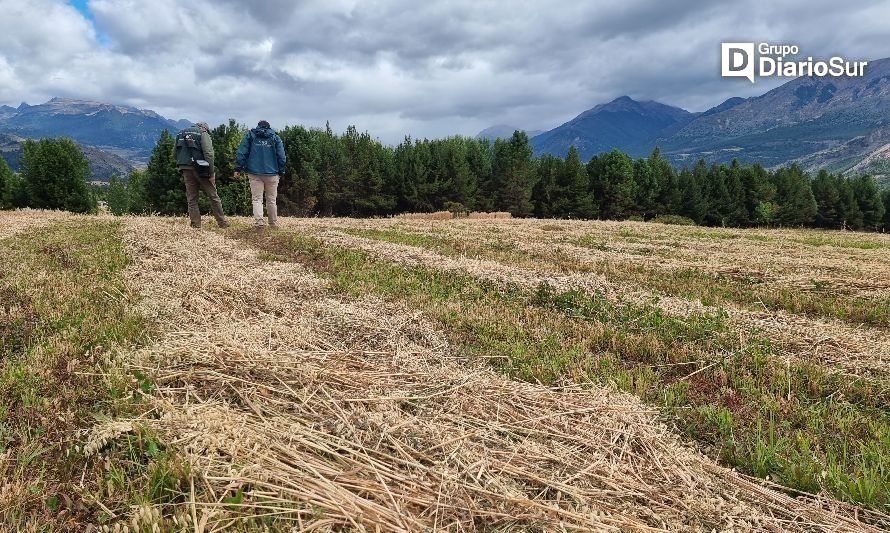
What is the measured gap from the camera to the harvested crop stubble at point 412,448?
9.02ft

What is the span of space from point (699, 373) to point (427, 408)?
3.13m

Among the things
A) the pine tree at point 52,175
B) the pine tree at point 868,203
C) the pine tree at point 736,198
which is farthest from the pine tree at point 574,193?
the pine tree at point 52,175

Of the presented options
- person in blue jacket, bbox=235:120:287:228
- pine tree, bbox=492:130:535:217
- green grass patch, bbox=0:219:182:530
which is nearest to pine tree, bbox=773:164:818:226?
pine tree, bbox=492:130:535:217

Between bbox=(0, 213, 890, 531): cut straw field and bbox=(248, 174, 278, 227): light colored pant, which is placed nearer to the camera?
bbox=(0, 213, 890, 531): cut straw field

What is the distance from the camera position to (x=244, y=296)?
7.06 m

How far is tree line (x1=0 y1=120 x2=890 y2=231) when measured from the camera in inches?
2376

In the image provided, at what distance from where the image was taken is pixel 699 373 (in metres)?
5.23

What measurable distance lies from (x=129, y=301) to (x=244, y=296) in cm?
139

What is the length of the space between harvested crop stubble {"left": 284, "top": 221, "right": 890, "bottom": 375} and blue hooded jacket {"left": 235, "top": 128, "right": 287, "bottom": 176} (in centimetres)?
659

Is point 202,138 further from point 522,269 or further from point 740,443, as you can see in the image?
point 740,443

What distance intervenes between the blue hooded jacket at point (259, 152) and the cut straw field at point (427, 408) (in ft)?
27.6

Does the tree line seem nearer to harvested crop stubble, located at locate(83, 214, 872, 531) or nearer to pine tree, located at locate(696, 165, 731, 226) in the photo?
pine tree, located at locate(696, 165, 731, 226)

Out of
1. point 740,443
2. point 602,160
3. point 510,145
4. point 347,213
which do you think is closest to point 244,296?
point 740,443

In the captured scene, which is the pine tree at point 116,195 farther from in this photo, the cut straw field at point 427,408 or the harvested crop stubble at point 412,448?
the harvested crop stubble at point 412,448
